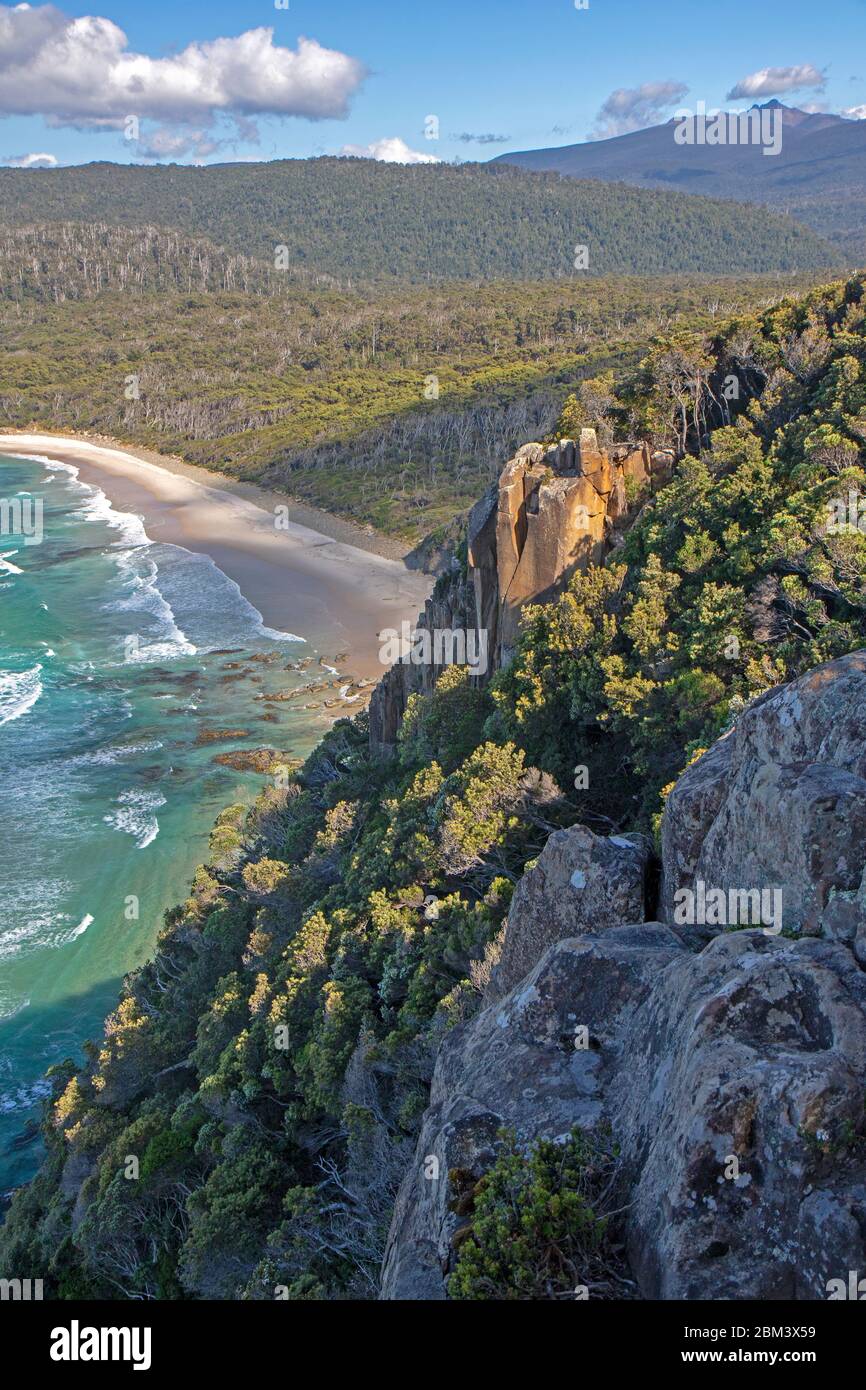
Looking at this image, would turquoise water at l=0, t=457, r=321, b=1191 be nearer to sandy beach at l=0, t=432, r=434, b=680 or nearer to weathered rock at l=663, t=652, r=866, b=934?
sandy beach at l=0, t=432, r=434, b=680

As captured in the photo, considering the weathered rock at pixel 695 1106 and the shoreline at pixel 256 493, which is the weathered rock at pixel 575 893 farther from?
the shoreline at pixel 256 493

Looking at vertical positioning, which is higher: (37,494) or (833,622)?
(37,494)

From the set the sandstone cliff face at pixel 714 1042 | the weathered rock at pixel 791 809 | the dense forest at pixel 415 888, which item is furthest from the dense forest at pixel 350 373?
the sandstone cliff face at pixel 714 1042

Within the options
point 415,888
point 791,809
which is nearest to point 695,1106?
point 791,809

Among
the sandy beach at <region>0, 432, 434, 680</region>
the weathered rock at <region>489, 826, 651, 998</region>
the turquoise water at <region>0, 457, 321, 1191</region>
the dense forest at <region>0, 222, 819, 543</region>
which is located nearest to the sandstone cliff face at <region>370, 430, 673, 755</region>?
the weathered rock at <region>489, 826, 651, 998</region>

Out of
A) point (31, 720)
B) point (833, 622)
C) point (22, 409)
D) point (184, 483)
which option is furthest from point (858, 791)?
point (22, 409)

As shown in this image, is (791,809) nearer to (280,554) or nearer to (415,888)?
(415,888)

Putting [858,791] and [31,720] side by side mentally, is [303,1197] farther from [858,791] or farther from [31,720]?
[31,720]
